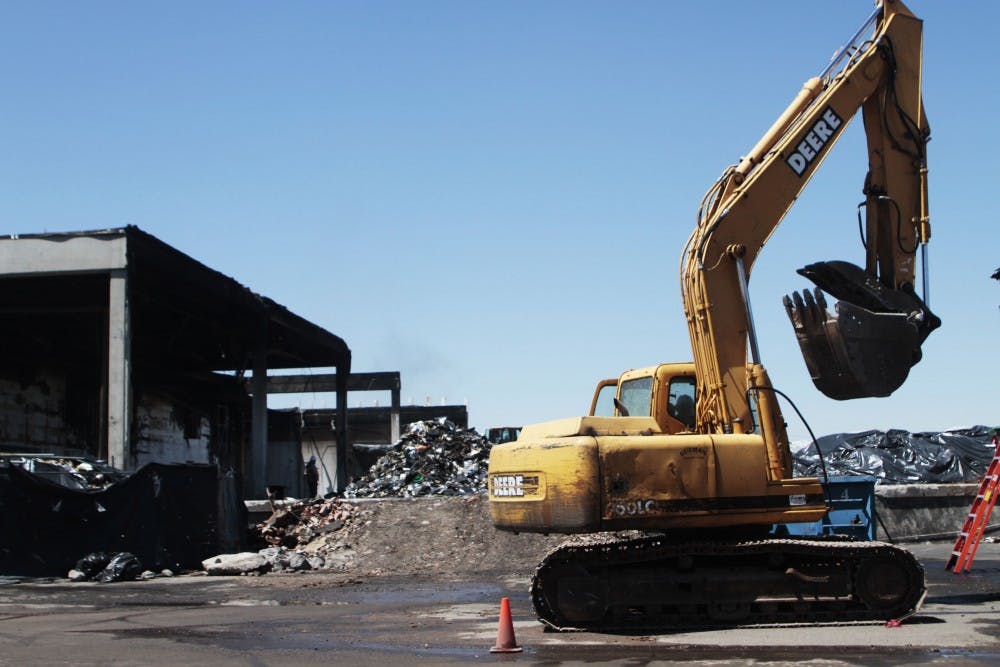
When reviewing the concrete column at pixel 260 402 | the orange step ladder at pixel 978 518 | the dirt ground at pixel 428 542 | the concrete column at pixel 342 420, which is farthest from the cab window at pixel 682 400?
the concrete column at pixel 342 420

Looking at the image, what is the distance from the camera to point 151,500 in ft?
Result: 64.2

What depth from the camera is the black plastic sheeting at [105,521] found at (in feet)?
60.5

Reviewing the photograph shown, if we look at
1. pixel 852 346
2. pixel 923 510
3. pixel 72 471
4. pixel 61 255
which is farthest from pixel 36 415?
pixel 852 346

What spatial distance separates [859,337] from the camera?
10.7 meters

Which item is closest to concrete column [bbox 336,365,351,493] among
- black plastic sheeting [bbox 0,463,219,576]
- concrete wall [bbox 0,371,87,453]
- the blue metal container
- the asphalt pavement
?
concrete wall [bbox 0,371,87,453]

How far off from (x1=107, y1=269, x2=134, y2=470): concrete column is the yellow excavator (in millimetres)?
14884

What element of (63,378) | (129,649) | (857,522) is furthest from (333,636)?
(63,378)

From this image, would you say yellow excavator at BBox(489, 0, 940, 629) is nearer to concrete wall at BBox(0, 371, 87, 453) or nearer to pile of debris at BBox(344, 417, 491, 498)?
pile of debris at BBox(344, 417, 491, 498)

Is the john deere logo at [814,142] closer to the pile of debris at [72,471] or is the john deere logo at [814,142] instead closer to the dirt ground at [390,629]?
the dirt ground at [390,629]

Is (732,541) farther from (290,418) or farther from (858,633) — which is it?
(290,418)

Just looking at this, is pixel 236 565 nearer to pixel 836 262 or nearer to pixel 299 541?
pixel 299 541

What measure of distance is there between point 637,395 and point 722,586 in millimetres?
2378

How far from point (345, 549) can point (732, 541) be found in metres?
12.3

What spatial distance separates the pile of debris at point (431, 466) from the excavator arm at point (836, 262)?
15.4 metres
